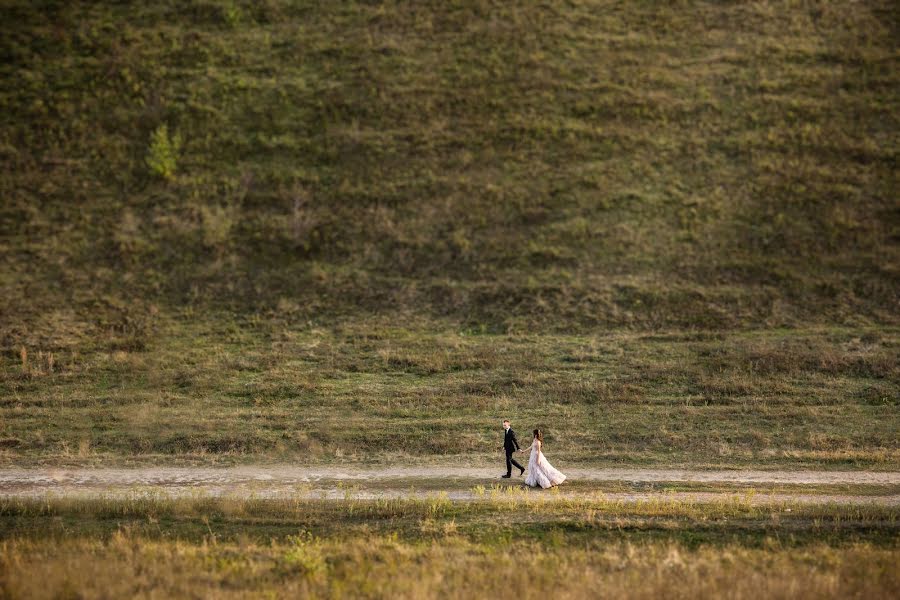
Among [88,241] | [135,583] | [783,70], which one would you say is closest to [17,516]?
[135,583]

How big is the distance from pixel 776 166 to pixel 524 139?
1293cm

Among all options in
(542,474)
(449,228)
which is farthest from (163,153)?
(542,474)

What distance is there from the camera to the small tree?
37875 millimetres

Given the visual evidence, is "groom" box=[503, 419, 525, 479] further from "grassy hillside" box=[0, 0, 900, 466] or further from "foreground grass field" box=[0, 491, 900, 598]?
"grassy hillside" box=[0, 0, 900, 466]

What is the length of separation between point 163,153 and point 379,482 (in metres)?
26.9

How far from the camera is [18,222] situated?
116 feet

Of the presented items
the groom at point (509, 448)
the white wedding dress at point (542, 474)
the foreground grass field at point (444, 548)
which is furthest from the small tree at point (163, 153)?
the white wedding dress at point (542, 474)

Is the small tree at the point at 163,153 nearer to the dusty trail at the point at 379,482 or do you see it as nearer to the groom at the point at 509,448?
the dusty trail at the point at 379,482

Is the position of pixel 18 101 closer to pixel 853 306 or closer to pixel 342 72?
pixel 342 72

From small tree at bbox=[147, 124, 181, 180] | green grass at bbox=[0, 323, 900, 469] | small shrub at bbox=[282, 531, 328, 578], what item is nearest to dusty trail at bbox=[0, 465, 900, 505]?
green grass at bbox=[0, 323, 900, 469]

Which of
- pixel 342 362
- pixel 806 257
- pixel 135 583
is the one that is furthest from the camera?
pixel 806 257

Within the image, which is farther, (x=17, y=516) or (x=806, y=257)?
(x=806, y=257)

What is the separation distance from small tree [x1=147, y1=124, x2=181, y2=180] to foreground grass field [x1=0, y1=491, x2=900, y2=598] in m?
25.1

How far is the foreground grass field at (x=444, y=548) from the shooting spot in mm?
11781
